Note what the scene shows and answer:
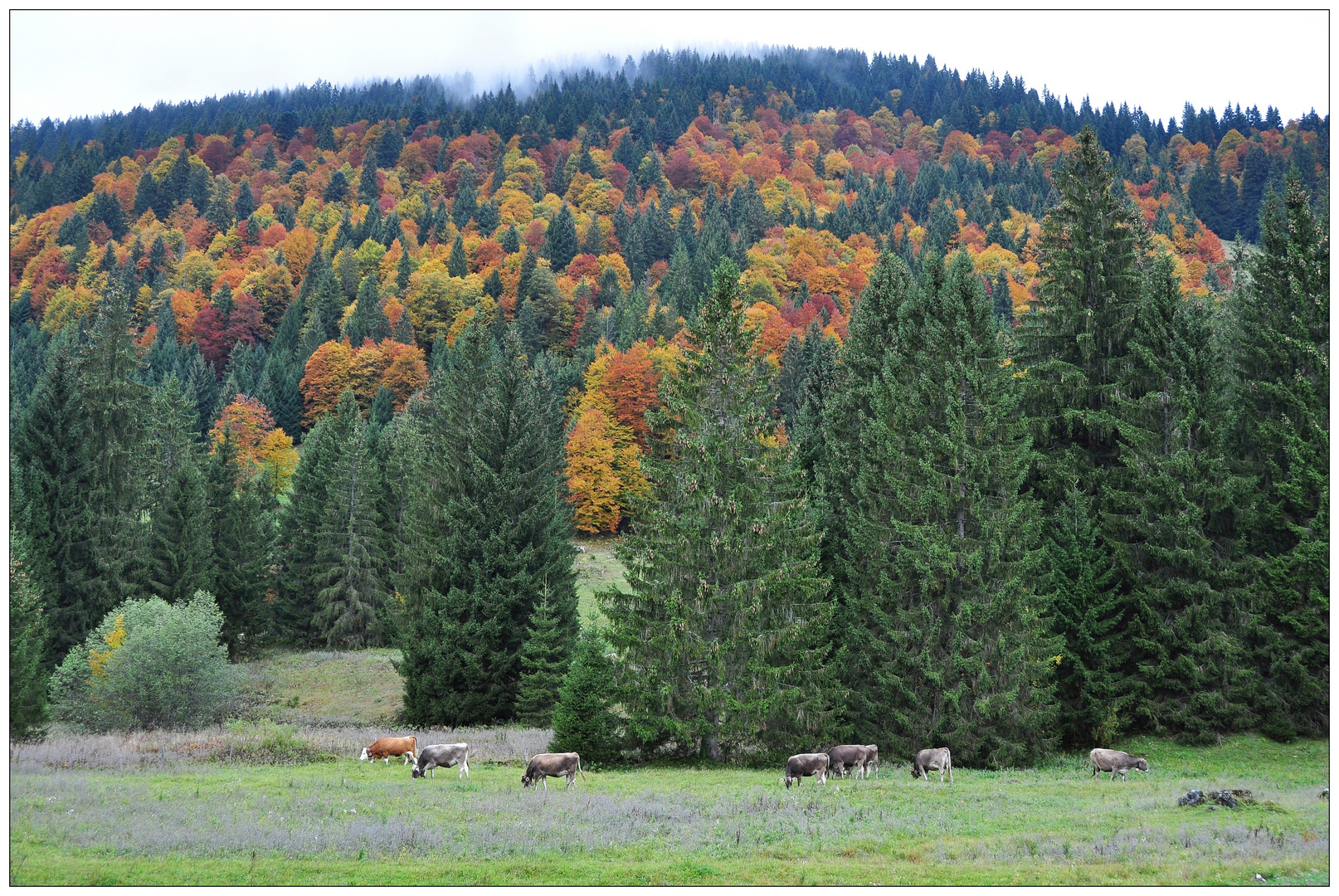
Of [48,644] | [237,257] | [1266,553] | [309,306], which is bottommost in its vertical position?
[48,644]

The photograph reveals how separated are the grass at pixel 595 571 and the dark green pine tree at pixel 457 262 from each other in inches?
2969

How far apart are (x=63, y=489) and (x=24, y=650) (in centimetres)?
1749

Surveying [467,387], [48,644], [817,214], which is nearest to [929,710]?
[467,387]

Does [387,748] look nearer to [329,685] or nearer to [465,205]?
[329,685]

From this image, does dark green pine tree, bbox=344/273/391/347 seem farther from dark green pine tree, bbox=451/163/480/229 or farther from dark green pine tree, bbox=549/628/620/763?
dark green pine tree, bbox=549/628/620/763

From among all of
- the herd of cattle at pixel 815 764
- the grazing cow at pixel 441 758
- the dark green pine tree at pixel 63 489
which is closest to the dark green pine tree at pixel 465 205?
the dark green pine tree at pixel 63 489

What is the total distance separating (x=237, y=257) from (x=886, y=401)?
14937 cm

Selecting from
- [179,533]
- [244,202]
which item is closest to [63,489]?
[179,533]

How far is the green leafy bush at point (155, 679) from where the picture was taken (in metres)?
29.9

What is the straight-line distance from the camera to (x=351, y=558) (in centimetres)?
5394

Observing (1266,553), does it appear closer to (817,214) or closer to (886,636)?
(886,636)

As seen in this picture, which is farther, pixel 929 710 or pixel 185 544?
pixel 185 544

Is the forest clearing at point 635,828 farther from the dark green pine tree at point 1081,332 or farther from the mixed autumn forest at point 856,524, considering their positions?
the dark green pine tree at point 1081,332

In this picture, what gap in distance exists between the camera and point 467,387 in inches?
1631
